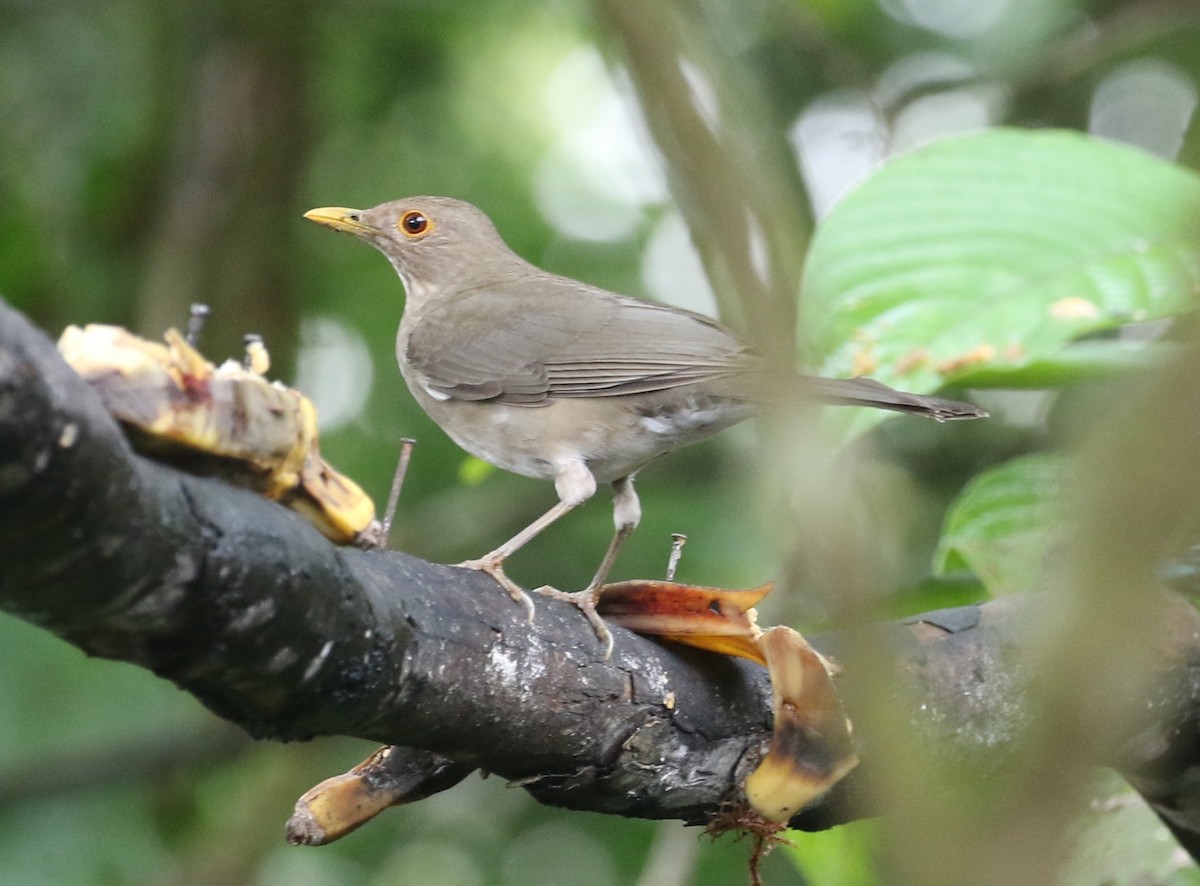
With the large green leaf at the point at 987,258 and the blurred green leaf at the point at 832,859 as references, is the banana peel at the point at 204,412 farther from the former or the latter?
the blurred green leaf at the point at 832,859

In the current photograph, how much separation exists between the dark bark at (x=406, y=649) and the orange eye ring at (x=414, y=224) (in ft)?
11.2

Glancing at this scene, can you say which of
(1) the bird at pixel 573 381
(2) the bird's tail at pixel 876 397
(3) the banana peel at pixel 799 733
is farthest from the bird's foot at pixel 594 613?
(1) the bird at pixel 573 381

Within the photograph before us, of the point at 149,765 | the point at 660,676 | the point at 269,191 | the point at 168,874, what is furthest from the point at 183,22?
the point at 660,676

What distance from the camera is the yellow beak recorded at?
5.79 meters

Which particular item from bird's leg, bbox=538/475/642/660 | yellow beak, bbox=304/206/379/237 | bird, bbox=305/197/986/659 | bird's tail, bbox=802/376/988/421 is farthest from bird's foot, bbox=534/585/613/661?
yellow beak, bbox=304/206/379/237

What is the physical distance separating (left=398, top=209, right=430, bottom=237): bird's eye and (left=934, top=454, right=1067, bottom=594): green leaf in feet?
9.96

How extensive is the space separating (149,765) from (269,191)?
2953mm

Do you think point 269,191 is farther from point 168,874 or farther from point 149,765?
point 168,874

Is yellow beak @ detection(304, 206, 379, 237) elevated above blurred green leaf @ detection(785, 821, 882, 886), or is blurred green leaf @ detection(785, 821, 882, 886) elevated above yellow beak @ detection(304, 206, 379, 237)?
yellow beak @ detection(304, 206, 379, 237)

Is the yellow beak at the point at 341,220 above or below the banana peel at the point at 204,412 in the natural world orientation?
above

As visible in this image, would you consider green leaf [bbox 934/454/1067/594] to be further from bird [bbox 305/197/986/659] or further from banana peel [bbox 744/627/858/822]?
banana peel [bbox 744/627/858/822]

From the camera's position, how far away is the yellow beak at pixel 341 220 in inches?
228

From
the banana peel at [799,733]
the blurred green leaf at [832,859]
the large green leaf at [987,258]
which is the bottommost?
the blurred green leaf at [832,859]

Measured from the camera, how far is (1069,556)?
1244mm
